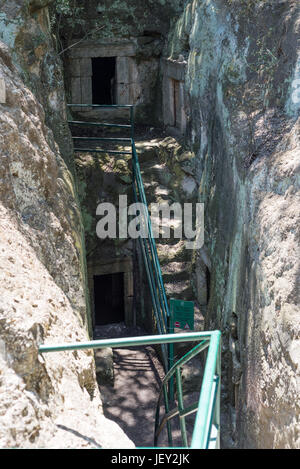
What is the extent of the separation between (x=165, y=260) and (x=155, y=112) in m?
3.43

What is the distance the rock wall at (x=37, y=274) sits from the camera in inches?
121

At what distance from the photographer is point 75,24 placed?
35.5ft

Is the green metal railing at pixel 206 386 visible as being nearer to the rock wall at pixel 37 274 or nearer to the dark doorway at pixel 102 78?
the rock wall at pixel 37 274

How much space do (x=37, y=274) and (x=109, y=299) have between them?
278 inches

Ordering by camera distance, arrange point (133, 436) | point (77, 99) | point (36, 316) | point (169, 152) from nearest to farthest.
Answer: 1. point (36, 316)
2. point (133, 436)
3. point (169, 152)
4. point (77, 99)

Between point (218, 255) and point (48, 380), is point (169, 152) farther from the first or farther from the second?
point (48, 380)

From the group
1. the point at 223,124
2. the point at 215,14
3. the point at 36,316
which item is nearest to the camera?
the point at 36,316

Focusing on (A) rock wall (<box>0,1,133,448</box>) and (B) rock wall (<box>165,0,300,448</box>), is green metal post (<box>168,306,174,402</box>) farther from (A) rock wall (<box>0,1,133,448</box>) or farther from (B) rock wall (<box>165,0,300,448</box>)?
(A) rock wall (<box>0,1,133,448</box>)

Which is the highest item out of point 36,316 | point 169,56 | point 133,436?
point 169,56

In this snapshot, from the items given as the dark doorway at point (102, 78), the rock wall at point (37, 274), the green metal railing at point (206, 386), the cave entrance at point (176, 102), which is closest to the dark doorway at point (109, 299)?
the cave entrance at point (176, 102)

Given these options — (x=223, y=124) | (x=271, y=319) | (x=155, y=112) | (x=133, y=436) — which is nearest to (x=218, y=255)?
(x=223, y=124)

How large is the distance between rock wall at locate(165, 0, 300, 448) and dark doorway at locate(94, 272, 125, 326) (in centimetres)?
268

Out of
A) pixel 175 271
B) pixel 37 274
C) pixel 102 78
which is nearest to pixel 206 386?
pixel 37 274

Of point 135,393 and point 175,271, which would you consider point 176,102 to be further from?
point 135,393
